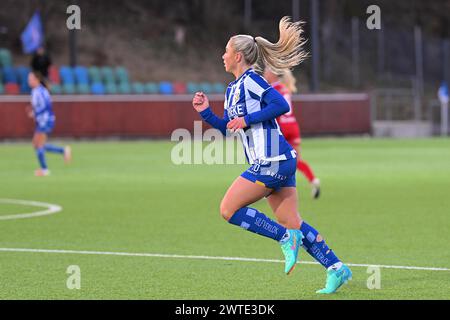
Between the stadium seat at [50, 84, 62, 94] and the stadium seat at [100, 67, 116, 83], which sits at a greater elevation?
the stadium seat at [100, 67, 116, 83]

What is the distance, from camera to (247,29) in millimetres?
51469

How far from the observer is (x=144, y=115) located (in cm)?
3841

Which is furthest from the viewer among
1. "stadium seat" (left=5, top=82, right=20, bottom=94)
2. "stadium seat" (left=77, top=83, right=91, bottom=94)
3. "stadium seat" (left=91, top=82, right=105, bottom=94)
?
"stadium seat" (left=77, top=83, right=91, bottom=94)

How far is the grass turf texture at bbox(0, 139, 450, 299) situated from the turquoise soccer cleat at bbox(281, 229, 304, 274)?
0.98ft

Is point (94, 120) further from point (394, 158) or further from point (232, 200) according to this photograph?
point (232, 200)

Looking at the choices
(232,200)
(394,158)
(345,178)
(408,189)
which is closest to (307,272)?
(232,200)

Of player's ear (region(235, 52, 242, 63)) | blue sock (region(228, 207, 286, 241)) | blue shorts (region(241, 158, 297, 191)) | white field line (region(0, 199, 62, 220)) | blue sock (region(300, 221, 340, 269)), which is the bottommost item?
white field line (region(0, 199, 62, 220))

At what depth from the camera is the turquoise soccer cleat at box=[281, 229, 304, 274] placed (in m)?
8.52

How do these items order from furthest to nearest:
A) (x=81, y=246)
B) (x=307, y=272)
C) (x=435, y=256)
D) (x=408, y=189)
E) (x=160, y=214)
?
(x=408, y=189)
(x=160, y=214)
(x=81, y=246)
(x=435, y=256)
(x=307, y=272)

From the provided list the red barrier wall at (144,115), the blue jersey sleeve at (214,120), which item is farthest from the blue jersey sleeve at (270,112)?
the red barrier wall at (144,115)

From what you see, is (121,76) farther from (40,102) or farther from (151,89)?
(40,102)

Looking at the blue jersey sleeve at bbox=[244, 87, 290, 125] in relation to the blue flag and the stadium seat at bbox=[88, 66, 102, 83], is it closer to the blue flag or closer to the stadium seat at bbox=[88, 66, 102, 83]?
the blue flag

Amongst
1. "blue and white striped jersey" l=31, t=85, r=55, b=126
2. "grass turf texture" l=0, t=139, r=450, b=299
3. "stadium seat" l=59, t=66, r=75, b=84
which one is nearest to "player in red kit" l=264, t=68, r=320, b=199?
"grass turf texture" l=0, t=139, r=450, b=299
